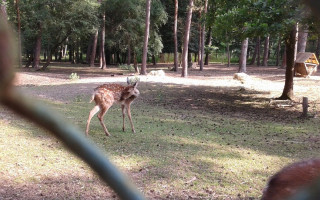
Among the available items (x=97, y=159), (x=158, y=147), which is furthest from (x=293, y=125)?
(x=97, y=159)

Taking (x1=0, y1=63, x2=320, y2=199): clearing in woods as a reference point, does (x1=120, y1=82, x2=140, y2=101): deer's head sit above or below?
above

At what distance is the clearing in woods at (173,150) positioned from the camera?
5.05 metres

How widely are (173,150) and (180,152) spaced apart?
0.17 m

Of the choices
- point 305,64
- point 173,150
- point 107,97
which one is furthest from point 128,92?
point 305,64

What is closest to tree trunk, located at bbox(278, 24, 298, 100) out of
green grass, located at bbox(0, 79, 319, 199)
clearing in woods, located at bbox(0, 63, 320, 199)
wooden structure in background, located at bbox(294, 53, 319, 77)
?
clearing in woods, located at bbox(0, 63, 320, 199)

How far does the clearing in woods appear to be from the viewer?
5.05 metres

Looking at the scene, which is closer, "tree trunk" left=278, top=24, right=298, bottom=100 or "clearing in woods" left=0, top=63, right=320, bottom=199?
"clearing in woods" left=0, top=63, right=320, bottom=199

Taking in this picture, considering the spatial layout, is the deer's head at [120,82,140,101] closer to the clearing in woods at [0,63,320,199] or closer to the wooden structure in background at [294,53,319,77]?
the clearing in woods at [0,63,320,199]

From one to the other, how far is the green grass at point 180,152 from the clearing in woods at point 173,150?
0.01 meters

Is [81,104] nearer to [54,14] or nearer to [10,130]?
[10,130]

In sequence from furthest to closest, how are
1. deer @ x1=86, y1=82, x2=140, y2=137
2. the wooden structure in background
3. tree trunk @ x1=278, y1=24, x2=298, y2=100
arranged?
the wooden structure in background < tree trunk @ x1=278, y1=24, x2=298, y2=100 < deer @ x1=86, y1=82, x2=140, y2=137

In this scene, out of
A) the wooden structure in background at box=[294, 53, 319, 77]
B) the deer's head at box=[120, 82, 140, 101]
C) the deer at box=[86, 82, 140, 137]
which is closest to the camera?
the deer at box=[86, 82, 140, 137]

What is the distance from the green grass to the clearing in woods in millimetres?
15

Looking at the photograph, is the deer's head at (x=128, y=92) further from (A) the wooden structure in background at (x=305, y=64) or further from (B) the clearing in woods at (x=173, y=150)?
(A) the wooden structure in background at (x=305, y=64)
